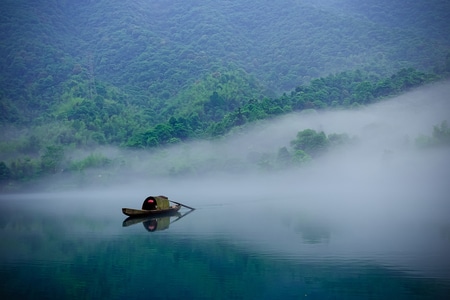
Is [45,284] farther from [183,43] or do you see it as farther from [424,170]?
[183,43]

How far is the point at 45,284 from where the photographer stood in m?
11.8

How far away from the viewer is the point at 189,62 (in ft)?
315

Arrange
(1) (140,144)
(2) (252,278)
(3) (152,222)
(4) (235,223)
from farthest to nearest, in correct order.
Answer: (1) (140,144)
(3) (152,222)
(4) (235,223)
(2) (252,278)

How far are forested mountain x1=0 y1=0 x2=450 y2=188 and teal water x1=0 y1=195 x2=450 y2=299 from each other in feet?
155

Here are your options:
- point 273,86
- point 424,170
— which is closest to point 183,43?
point 273,86

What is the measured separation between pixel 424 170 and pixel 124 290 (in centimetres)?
4782

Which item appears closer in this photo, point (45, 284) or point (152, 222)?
point (45, 284)

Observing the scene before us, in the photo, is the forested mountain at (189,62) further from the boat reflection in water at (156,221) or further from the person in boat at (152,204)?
the boat reflection in water at (156,221)

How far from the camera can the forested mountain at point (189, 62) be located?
7481 centimetres

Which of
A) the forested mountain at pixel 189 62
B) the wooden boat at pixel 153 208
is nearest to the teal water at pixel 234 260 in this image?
the wooden boat at pixel 153 208

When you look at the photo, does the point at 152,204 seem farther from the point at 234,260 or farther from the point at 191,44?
the point at 191,44

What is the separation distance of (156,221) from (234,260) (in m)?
11.5

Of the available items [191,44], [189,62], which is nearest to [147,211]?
[189,62]

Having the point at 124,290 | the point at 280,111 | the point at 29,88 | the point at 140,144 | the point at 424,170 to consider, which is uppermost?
the point at 29,88
